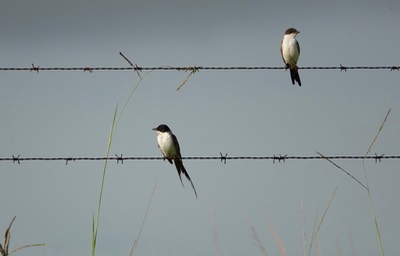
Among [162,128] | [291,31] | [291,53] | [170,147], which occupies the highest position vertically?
[291,31]

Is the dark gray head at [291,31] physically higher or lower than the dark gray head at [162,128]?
higher

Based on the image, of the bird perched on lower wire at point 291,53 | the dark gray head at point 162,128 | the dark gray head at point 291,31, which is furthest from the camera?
the dark gray head at point 291,31

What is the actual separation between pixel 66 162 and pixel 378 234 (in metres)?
2.49

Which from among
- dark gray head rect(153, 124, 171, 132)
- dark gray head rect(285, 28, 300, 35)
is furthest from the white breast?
dark gray head rect(285, 28, 300, 35)

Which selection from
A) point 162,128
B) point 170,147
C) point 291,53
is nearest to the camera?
point 170,147

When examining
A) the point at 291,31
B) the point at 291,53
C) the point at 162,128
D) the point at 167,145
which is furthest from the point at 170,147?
the point at 291,31

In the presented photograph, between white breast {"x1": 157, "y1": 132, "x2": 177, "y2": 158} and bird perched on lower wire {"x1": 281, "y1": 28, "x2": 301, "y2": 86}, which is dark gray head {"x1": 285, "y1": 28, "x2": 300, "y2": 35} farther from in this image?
white breast {"x1": 157, "y1": 132, "x2": 177, "y2": 158}

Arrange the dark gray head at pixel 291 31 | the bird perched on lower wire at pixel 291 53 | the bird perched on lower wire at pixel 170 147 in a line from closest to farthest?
the bird perched on lower wire at pixel 170 147 < the bird perched on lower wire at pixel 291 53 < the dark gray head at pixel 291 31

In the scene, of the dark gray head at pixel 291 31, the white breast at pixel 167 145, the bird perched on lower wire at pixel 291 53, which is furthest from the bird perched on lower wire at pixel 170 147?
the dark gray head at pixel 291 31

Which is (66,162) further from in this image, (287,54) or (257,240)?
(287,54)

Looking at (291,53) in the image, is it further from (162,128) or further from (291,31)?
(162,128)

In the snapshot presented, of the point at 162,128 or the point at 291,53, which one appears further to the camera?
the point at 291,53

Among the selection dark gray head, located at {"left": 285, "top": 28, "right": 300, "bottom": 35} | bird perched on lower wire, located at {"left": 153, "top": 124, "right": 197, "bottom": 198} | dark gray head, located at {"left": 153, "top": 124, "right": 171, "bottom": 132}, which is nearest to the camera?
bird perched on lower wire, located at {"left": 153, "top": 124, "right": 197, "bottom": 198}

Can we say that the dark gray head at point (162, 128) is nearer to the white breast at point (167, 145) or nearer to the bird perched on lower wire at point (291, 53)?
the white breast at point (167, 145)
